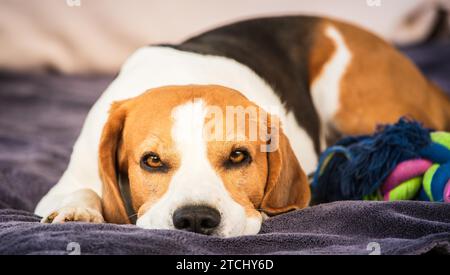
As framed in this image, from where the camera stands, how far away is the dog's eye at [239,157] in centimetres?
228

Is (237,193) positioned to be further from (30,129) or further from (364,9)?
(364,9)

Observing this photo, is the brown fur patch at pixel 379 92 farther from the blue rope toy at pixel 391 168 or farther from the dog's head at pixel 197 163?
the dog's head at pixel 197 163

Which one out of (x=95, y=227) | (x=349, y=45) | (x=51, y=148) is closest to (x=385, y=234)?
(x=95, y=227)

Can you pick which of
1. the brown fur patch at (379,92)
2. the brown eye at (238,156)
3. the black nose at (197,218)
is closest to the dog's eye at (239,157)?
the brown eye at (238,156)

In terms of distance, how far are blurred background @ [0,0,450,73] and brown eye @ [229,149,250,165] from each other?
9.89 ft

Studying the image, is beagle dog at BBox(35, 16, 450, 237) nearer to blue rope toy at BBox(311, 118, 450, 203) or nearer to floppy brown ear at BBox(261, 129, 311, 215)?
floppy brown ear at BBox(261, 129, 311, 215)

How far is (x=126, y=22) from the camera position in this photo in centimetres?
511

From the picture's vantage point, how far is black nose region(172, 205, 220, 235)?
2.01 m

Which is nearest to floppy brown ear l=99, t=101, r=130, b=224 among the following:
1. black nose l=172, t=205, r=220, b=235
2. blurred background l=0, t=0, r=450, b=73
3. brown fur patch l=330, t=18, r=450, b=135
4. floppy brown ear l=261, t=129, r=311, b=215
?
black nose l=172, t=205, r=220, b=235

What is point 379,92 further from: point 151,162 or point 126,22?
point 126,22

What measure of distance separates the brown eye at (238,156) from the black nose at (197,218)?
300 mm

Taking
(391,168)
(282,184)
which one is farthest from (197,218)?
(391,168)

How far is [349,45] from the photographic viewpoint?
379 cm

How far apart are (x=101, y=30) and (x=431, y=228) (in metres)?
3.61
